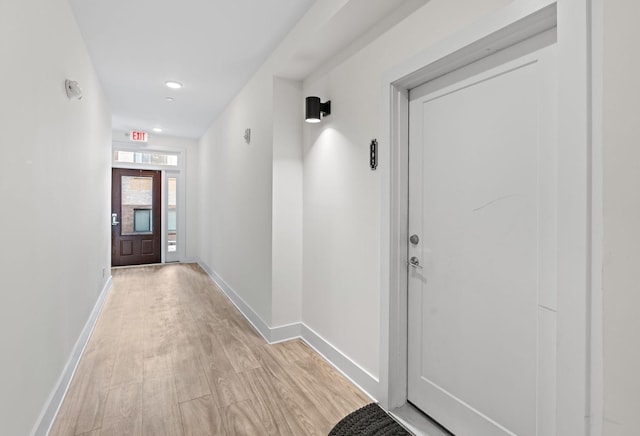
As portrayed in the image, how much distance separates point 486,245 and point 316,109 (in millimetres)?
1569

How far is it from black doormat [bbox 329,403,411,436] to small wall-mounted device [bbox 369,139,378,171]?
4.79ft

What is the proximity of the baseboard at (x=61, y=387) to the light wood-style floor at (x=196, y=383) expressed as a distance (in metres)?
0.04

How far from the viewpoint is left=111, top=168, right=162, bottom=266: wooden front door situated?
230 inches

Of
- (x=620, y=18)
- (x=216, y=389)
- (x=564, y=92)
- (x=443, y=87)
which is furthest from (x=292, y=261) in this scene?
(x=620, y=18)

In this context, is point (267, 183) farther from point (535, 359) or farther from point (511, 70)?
point (535, 359)

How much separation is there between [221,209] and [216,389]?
2912mm

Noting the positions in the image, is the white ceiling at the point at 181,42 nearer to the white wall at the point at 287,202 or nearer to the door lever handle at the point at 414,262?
the white wall at the point at 287,202

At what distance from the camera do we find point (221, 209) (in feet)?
15.0

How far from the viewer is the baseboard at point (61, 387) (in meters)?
1.60

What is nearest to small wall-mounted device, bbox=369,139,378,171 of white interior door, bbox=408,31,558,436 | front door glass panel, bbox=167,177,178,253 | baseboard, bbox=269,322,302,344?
white interior door, bbox=408,31,558,436

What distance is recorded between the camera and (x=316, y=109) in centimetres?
241

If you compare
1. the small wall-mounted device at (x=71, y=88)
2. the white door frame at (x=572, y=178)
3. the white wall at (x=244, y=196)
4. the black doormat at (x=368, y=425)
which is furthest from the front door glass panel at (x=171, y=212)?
the white door frame at (x=572, y=178)

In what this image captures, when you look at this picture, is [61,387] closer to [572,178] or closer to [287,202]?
[287,202]

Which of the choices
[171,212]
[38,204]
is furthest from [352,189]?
[171,212]
